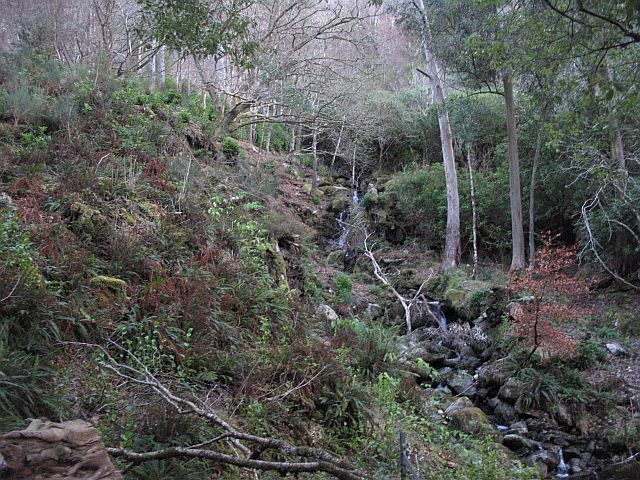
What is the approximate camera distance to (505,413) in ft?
28.6

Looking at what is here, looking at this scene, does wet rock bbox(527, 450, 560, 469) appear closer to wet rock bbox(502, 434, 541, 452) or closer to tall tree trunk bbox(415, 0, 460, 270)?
wet rock bbox(502, 434, 541, 452)

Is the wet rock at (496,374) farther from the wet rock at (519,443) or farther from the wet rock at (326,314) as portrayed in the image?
the wet rock at (326,314)

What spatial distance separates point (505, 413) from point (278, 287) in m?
4.96

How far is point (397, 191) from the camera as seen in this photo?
66.9ft

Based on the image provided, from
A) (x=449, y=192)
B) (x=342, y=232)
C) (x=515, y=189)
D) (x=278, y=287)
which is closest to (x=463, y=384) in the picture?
(x=278, y=287)

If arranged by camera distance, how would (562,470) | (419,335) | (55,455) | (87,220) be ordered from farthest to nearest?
(419,335) < (562,470) < (87,220) < (55,455)

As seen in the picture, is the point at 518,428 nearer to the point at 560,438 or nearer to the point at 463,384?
the point at 560,438

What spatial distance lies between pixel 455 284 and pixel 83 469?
44.8 feet

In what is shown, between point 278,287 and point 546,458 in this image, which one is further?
point 278,287

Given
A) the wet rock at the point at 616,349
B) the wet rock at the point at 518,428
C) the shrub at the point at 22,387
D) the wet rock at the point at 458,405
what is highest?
the shrub at the point at 22,387

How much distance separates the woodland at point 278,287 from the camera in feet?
13.0

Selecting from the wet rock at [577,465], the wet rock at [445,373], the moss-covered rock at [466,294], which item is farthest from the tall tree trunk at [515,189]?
the wet rock at [577,465]

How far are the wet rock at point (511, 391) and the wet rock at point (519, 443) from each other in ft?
4.17

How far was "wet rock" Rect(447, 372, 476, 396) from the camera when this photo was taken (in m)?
9.48
